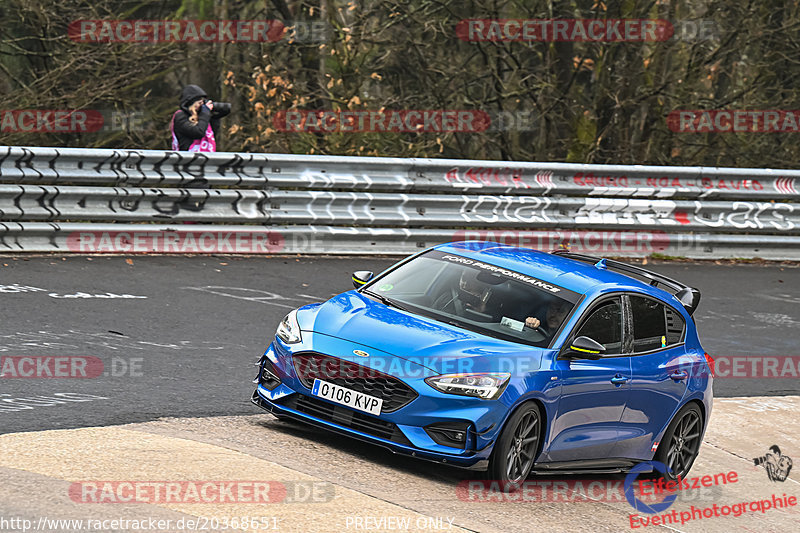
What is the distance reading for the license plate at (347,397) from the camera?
7262 mm

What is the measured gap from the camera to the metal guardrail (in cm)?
1418

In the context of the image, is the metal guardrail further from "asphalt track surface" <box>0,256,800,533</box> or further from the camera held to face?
the camera held to face

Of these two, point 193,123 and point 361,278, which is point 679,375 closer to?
point 361,278

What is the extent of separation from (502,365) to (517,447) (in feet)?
1.75

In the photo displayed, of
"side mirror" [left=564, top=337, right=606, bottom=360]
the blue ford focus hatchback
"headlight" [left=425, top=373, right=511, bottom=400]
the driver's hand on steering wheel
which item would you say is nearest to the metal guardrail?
the blue ford focus hatchback

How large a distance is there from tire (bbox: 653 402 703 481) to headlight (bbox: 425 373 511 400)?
2174 millimetres

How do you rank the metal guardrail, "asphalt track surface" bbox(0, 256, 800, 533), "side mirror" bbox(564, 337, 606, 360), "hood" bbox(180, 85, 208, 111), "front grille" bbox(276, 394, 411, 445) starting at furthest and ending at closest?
1. "hood" bbox(180, 85, 208, 111)
2. the metal guardrail
3. "side mirror" bbox(564, 337, 606, 360)
4. "front grille" bbox(276, 394, 411, 445)
5. "asphalt track surface" bbox(0, 256, 800, 533)

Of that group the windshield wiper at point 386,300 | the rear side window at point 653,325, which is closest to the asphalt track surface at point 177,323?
the windshield wiper at point 386,300

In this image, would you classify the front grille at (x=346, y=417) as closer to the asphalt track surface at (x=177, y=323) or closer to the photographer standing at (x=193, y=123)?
the asphalt track surface at (x=177, y=323)

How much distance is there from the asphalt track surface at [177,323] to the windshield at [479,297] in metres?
1.48

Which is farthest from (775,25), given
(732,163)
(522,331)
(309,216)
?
(522,331)

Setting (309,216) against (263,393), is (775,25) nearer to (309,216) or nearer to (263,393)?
(309,216)

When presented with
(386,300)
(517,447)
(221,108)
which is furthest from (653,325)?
(221,108)

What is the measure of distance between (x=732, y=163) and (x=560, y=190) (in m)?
6.85
